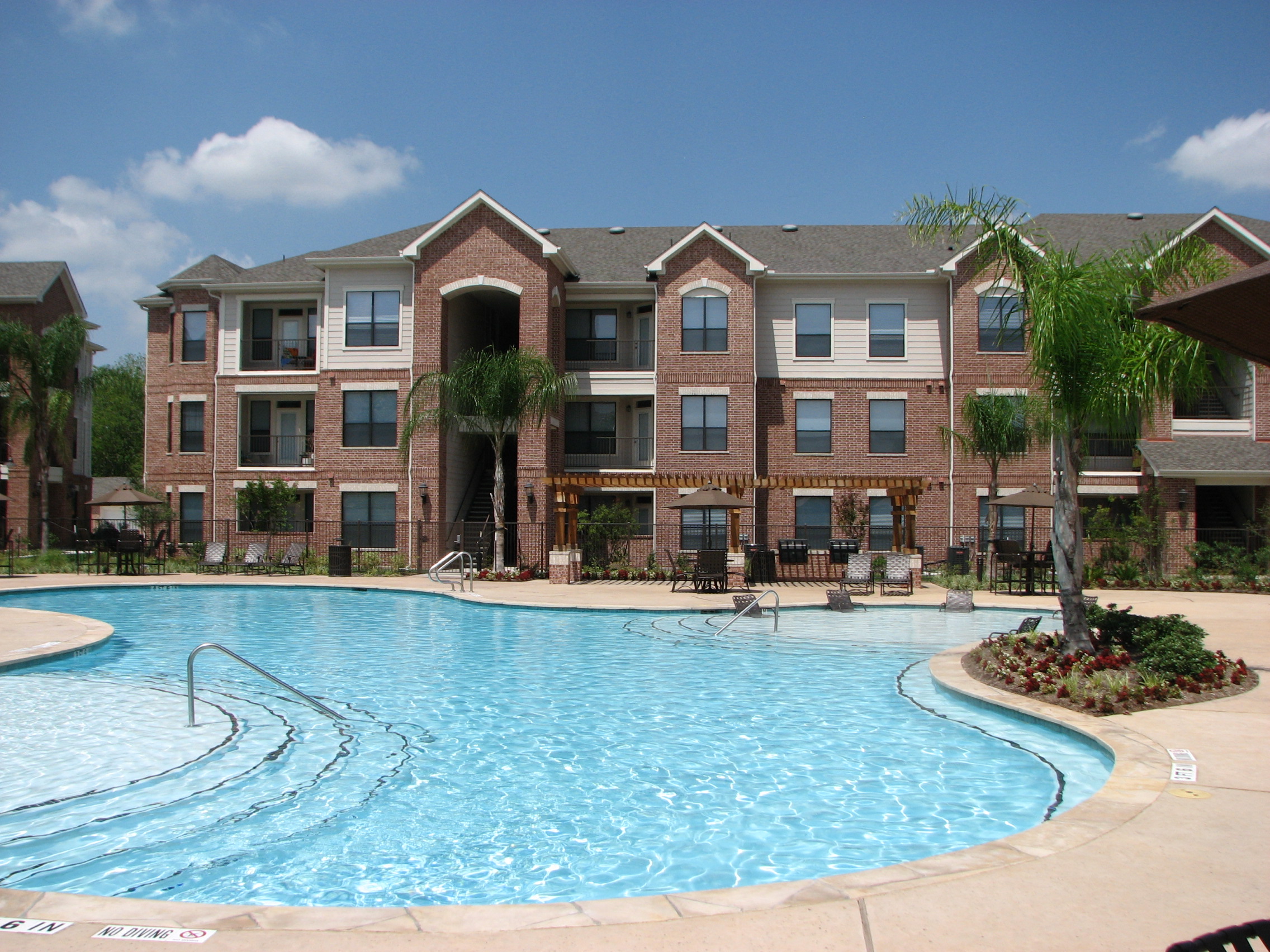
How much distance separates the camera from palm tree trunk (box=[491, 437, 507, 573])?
2623cm

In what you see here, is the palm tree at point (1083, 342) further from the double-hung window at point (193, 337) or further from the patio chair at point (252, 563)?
the double-hung window at point (193, 337)

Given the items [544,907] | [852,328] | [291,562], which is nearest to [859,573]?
[852,328]

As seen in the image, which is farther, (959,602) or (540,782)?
(959,602)

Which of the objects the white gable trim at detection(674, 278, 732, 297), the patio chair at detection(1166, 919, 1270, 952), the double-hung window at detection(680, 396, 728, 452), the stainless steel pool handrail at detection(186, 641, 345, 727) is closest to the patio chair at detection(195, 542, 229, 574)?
the double-hung window at detection(680, 396, 728, 452)

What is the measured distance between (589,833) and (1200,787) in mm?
4091

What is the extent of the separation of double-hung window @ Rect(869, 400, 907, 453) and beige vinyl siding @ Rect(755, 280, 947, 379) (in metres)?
0.93

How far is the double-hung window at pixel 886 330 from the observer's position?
3022 centimetres

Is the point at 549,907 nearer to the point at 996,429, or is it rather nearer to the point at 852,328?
the point at 996,429

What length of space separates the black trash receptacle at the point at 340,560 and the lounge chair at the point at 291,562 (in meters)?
2.00

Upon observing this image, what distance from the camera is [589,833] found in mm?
6578

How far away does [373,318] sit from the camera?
2991cm

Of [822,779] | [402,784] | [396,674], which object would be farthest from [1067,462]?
[396,674]

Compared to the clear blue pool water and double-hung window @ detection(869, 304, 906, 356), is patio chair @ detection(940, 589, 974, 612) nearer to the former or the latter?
the clear blue pool water

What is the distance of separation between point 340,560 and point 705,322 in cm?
1345
